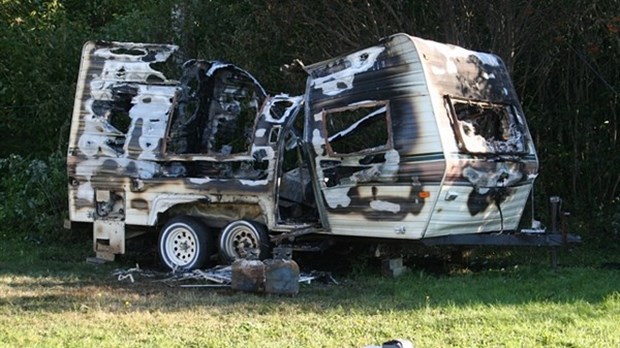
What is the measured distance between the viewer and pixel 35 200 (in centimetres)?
1283

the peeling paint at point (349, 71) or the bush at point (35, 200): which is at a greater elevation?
the peeling paint at point (349, 71)

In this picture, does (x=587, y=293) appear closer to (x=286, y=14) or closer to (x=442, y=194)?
(x=442, y=194)

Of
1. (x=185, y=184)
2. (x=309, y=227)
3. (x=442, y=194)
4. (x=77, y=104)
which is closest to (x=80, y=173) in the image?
(x=77, y=104)

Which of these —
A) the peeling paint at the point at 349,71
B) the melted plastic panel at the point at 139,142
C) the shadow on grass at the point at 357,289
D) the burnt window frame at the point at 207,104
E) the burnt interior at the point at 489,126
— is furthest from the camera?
the burnt window frame at the point at 207,104

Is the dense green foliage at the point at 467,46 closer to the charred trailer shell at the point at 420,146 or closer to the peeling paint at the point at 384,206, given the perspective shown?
the charred trailer shell at the point at 420,146

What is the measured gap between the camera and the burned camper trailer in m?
8.30

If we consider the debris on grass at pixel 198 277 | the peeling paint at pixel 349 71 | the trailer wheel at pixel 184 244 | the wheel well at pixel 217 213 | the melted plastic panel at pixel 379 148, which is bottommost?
the debris on grass at pixel 198 277

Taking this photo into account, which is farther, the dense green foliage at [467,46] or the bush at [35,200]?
the bush at [35,200]

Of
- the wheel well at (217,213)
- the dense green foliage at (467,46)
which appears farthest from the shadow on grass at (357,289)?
the dense green foliage at (467,46)

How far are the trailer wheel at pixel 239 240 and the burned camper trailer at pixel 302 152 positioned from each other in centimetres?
1

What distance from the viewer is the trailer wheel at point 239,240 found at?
30.6ft

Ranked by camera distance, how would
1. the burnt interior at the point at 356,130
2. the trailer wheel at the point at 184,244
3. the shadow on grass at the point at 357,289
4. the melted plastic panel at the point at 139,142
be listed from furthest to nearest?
the melted plastic panel at the point at 139,142 < the trailer wheel at the point at 184,244 < the burnt interior at the point at 356,130 < the shadow on grass at the point at 357,289

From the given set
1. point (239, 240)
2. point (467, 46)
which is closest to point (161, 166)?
point (239, 240)

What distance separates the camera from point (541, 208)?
12062mm
